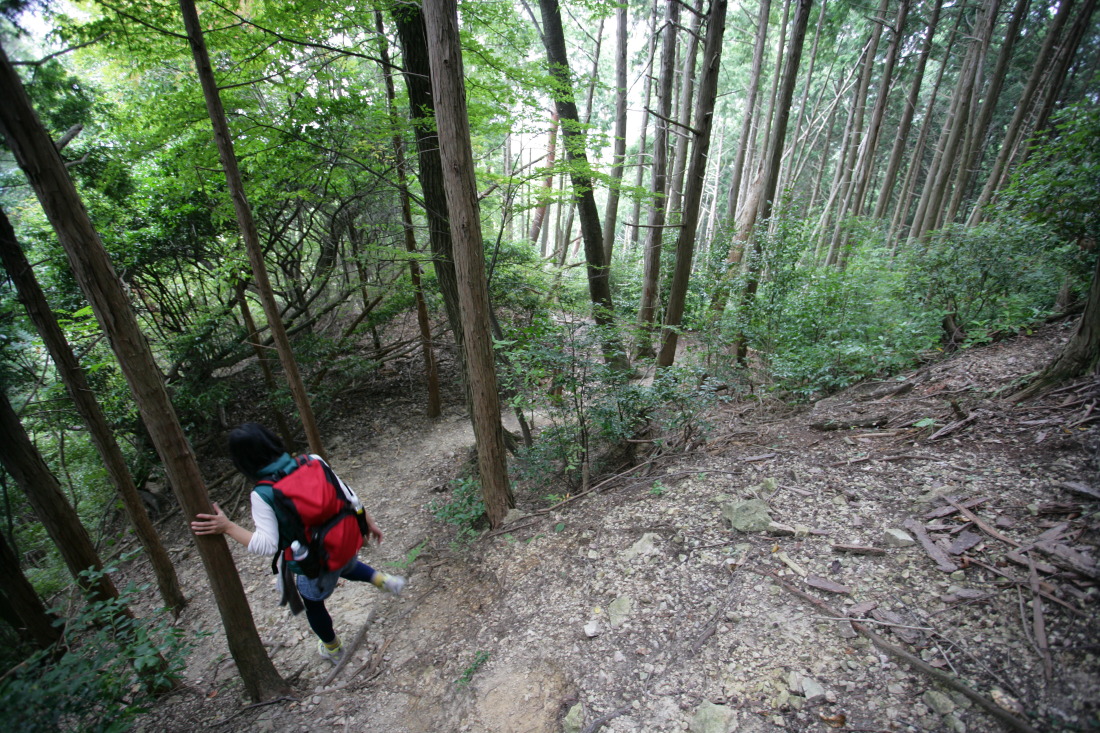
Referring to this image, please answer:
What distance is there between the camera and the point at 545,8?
710 centimetres

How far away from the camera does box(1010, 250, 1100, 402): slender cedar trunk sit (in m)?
3.50

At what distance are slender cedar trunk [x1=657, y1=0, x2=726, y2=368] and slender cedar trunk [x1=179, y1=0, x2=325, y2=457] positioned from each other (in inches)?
195

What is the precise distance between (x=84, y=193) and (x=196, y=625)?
246 inches

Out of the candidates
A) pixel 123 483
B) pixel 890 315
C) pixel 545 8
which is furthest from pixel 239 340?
pixel 890 315

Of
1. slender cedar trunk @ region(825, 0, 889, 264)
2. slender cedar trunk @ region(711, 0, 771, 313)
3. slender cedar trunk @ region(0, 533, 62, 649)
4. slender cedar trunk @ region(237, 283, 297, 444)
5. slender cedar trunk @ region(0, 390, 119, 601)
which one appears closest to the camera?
slender cedar trunk @ region(0, 533, 62, 649)

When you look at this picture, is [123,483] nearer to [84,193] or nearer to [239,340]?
[239,340]

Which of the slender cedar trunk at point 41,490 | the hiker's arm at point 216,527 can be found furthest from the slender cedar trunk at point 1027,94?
the slender cedar trunk at point 41,490

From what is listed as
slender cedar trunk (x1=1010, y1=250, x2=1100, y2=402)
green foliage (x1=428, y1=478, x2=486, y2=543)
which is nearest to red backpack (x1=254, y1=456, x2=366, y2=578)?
green foliage (x1=428, y1=478, x2=486, y2=543)

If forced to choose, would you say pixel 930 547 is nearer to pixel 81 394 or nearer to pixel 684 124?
pixel 81 394

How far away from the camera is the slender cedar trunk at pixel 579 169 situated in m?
5.93

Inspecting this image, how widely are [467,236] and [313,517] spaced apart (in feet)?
8.25

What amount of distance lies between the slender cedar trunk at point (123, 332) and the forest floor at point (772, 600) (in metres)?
0.85

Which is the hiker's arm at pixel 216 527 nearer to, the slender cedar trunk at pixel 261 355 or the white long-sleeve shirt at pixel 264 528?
the white long-sleeve shirt at pixel 264 528

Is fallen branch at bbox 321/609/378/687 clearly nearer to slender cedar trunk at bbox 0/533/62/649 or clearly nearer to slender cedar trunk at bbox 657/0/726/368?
slender cedar trunk at bbox 0/533/62/649
